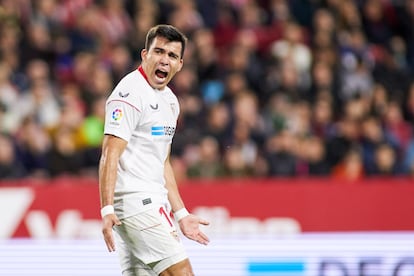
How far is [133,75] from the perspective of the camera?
21.5 feet

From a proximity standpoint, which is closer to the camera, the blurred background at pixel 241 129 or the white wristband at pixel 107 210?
the white wristband at pixel 107 210

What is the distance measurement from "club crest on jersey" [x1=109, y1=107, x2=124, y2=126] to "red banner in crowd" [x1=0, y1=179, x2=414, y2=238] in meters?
5.81

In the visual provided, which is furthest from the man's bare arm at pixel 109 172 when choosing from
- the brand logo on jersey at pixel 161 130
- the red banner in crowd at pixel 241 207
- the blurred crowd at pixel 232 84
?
the blurred crowd at pixel 232 84

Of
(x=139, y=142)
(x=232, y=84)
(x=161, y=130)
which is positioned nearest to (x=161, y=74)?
(x=161, y=130)

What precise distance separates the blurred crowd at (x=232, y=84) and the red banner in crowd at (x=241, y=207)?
0.72m

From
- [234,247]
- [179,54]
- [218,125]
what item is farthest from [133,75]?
[218,125]

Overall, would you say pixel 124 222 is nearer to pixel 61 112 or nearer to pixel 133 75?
pixel 133 75

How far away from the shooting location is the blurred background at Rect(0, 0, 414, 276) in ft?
31.8

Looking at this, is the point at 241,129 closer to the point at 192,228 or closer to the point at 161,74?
the point at 192,228

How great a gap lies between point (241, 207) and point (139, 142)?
18.8 ft

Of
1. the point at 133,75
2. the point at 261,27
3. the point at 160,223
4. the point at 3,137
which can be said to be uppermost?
the point at 261,27

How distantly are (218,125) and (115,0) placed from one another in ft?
9.84

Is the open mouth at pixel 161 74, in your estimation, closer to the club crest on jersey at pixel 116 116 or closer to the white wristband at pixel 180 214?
the club crest on jersey at pixel 116 116

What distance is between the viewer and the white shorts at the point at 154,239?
6.42 metres
